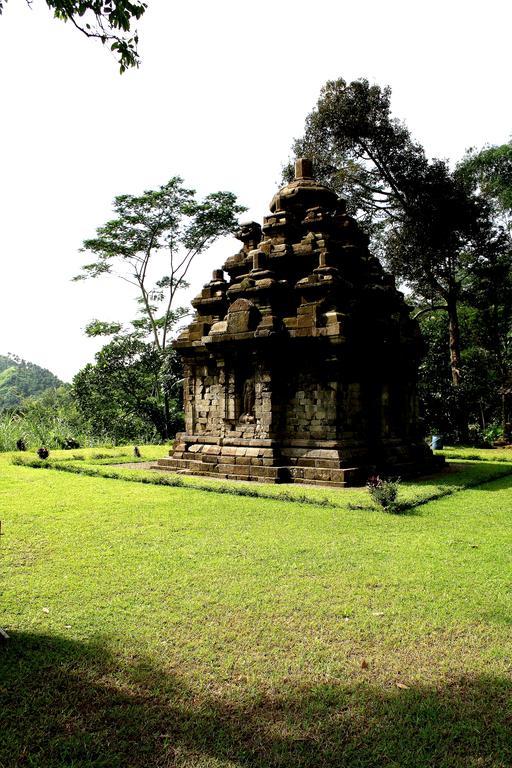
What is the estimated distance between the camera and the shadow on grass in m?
2.80

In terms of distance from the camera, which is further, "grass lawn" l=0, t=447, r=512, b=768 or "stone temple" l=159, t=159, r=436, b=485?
"stone temple" l=159, t=159, r=436, b=485

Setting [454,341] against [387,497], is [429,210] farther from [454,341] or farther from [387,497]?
[387,497]

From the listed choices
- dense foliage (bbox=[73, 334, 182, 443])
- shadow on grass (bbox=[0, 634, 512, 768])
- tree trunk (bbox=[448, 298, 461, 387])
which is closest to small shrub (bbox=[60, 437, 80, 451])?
dense foliage (bbox=[73, 334, 182, 443])

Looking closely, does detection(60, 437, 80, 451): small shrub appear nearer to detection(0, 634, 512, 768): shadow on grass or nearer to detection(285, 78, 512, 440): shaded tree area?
detection(285, 78, 512, 440): shaded tree area

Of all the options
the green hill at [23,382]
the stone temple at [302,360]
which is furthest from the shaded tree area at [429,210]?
the green hill at [23,382]

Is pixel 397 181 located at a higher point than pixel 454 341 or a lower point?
higher

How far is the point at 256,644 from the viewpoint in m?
4.04

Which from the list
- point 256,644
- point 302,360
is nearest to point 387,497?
point 302,360

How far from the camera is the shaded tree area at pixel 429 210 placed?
22922mm

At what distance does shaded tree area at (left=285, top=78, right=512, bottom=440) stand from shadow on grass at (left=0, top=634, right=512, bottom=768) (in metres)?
20.4

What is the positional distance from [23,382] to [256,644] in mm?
105805

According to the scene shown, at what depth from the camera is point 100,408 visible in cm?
2572

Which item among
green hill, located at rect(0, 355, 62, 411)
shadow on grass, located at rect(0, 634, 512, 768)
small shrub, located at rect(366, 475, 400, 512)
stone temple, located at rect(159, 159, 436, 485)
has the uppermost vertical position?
green hill, located at rect(0, 355, 62, 411)

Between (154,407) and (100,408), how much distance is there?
2447 mm
